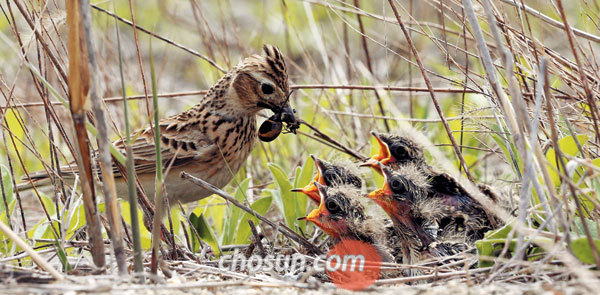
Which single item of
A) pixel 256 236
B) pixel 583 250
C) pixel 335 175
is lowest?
pixel 583 250

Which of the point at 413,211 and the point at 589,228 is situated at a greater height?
the point at 413,211

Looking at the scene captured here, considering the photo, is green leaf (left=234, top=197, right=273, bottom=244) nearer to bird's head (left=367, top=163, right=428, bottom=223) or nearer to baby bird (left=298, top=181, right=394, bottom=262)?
baby bird (left=298, top=181, right=394, bottom=262)

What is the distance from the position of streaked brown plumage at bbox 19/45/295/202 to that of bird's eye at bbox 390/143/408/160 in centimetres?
68

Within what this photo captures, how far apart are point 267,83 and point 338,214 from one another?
3.43ft

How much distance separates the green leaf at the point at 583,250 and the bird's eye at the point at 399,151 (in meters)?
1.43

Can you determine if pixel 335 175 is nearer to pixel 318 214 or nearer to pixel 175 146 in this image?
pixel 318 214

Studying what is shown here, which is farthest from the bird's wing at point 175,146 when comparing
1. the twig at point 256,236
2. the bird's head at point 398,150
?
the bird's head at point 398,150

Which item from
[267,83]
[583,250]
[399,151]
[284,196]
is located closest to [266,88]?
[267,83]

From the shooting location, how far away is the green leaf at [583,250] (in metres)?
2.50

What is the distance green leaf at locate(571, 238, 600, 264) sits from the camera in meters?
2.50

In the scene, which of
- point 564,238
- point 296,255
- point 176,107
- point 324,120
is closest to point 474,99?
point 324,120

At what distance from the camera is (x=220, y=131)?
178 inches

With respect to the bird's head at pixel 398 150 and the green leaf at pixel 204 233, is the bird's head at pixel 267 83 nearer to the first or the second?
the bird's head at pixel 398 150

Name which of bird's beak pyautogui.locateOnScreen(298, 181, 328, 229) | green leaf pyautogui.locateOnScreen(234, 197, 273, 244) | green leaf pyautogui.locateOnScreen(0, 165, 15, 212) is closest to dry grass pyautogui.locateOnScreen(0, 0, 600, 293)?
green leaf pyautogui.locateOnScreen(0, 165, 15, 212)
